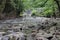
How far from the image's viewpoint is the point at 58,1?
46.1ft

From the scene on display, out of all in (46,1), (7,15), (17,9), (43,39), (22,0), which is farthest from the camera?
(22,0)

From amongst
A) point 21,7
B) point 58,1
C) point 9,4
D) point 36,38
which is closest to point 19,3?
point 21,7

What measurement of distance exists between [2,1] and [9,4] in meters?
1.70

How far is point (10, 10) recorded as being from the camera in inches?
1046

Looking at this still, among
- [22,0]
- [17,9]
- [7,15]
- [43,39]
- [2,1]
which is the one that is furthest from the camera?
[22,0]

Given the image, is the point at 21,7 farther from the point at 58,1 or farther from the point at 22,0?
the point at 58,1

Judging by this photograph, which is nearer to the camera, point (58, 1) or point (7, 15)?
point (58, 1)

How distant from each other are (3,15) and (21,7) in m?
4.53

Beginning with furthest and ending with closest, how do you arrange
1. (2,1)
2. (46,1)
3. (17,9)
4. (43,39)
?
(17,9) → (2,1) → (46,1) → (43,39)

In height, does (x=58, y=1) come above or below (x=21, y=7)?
above

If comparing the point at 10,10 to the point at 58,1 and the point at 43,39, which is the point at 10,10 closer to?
the point at 58,1

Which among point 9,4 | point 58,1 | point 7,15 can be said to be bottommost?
point 7,15

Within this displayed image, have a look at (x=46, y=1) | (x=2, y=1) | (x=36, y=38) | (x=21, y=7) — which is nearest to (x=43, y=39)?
(x=36, y=38)

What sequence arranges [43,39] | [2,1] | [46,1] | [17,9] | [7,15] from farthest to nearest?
1. [17,9]
2. [7,15]
3. [2,1]
4. [46,1]
5. [43,39]
